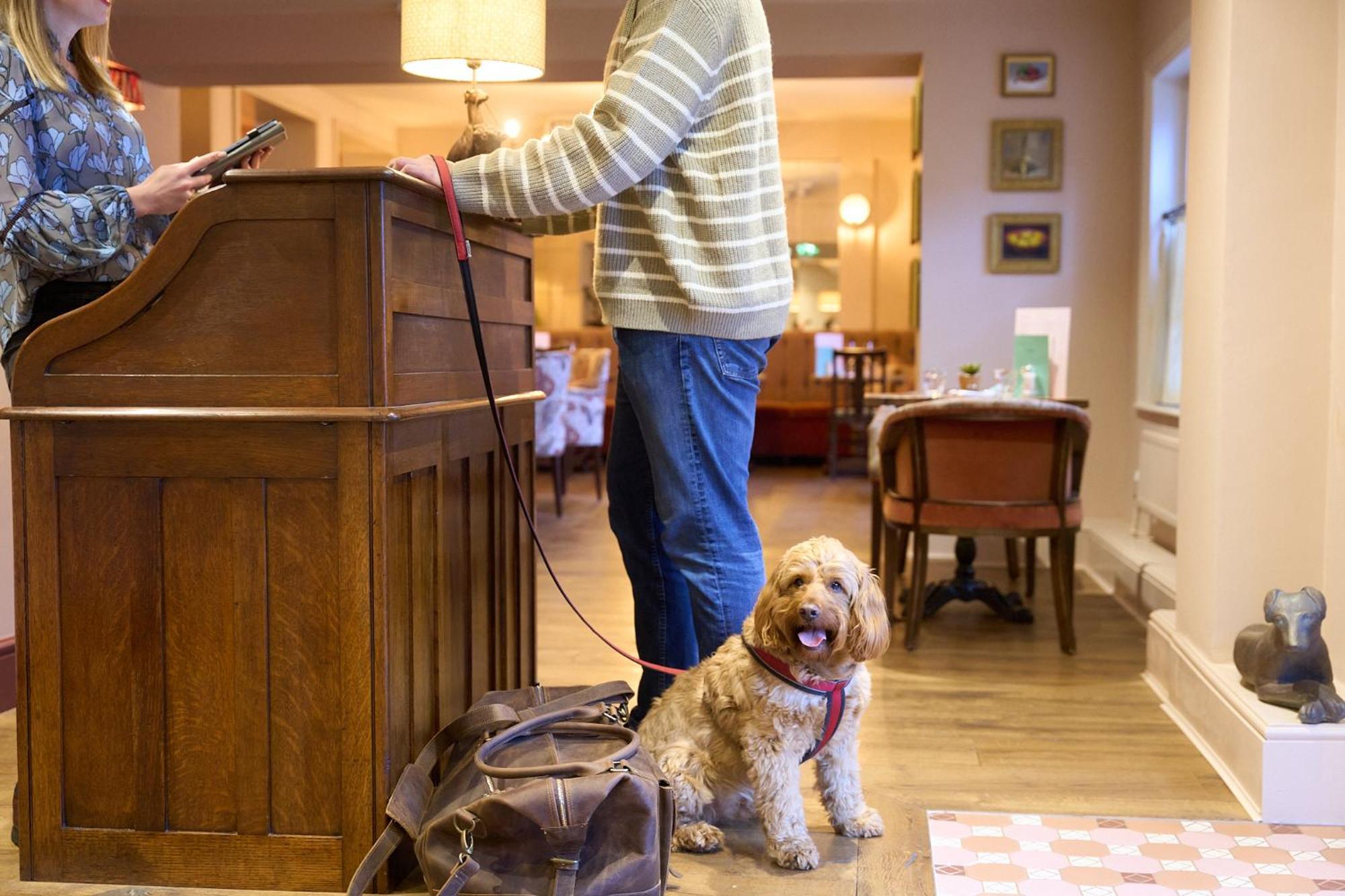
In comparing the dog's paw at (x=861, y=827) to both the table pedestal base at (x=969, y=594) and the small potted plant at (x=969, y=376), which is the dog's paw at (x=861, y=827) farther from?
the small potted plant at (x=969, y=376)

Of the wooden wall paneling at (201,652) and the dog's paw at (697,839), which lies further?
the dog's paw at (697,839)

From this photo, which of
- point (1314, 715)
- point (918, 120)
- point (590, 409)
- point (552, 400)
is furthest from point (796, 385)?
point (1314, 715)

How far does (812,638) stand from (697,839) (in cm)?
46

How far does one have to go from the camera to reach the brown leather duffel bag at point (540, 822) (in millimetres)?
1695

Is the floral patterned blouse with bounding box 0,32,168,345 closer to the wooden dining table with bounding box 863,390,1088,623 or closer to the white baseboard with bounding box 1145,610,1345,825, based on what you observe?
the white baseboard with bounding box 1145,610,1345,825

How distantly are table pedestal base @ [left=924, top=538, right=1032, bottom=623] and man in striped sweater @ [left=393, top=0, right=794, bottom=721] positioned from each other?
7.52ft

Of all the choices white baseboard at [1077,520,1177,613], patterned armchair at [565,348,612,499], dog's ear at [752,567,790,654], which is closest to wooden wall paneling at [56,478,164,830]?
dog's ear at [752,567,790,654]

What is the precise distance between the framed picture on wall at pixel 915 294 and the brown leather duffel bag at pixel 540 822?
433cm

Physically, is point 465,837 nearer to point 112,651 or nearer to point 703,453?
point 112,651

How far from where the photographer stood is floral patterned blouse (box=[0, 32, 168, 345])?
Answer: 1974 mm

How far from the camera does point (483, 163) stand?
2012 millimetres

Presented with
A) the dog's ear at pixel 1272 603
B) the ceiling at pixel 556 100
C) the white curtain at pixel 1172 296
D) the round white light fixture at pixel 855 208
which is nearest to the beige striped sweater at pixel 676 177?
the dog's ear at pixel 1272 603

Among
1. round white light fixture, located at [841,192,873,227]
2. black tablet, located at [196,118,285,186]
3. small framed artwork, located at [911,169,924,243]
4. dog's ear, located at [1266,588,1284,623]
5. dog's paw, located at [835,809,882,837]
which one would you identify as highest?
round white light fixture, located at [841,192,873,227]

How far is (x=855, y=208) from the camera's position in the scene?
12.2 m
